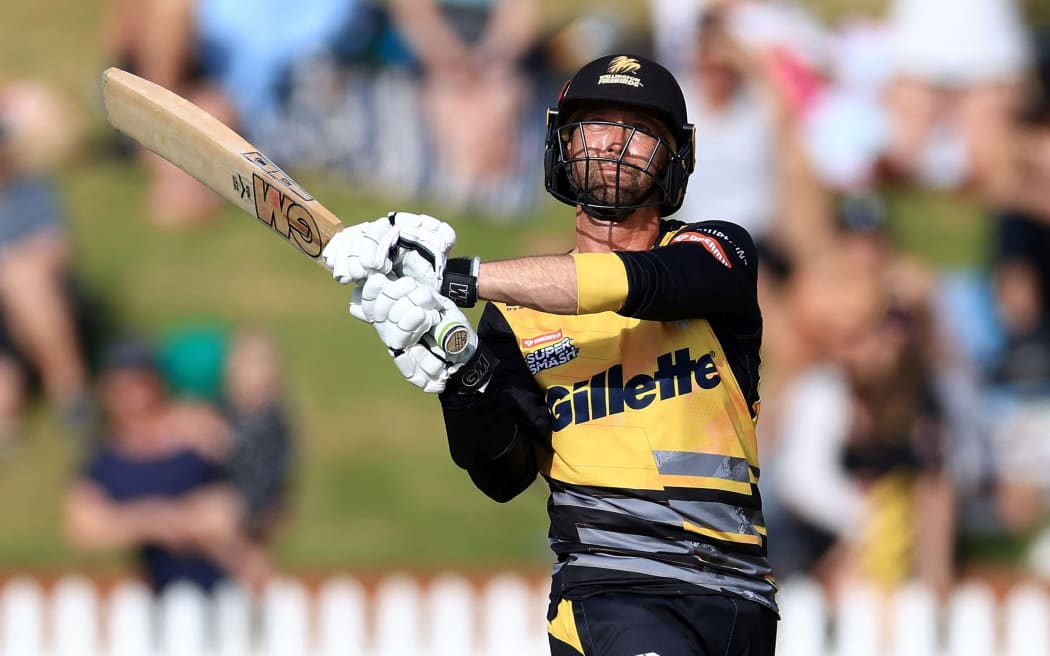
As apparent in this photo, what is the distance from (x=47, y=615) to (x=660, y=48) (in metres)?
4.95

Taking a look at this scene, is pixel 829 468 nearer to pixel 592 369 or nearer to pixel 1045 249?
pixel 1045 249

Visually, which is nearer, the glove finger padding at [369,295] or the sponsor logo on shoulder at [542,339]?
the glove finger padding at [369,295]

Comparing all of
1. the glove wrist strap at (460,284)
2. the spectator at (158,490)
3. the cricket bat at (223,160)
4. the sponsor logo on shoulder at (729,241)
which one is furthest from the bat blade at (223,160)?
the spectator at (158,490)

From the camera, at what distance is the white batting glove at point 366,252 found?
3.07 metres

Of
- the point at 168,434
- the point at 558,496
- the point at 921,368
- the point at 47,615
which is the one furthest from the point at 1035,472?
the point at 558,496

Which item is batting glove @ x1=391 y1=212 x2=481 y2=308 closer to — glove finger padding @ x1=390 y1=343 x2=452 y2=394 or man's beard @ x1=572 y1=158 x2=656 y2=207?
glove finger padding @ x1=390 y1=343 x2=452 y2=394

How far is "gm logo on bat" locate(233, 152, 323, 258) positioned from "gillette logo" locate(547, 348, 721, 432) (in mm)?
708

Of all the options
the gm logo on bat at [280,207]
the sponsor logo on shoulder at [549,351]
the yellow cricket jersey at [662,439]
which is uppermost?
the gm logo on bat at [280,207]

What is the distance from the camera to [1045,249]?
9.30 meters

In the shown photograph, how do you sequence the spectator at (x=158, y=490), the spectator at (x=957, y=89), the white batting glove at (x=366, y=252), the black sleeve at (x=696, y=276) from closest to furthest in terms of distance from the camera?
the white batting glove at (x=366, y=252) < the black sleeve at (x=696, y=276) < the spectator at (x=158, y=490) < the spectator at (x=957, y=89)

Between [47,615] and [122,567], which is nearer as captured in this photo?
[47,615]

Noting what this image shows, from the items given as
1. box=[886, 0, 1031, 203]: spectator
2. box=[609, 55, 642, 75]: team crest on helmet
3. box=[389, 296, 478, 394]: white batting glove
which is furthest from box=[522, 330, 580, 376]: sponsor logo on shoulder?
box=[886, 0, 1031, 203]: spectator

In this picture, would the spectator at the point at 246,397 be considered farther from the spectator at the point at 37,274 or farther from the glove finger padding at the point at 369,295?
the glove finger padding at the point at 369,295

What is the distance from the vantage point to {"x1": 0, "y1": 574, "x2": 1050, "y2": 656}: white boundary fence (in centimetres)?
693
